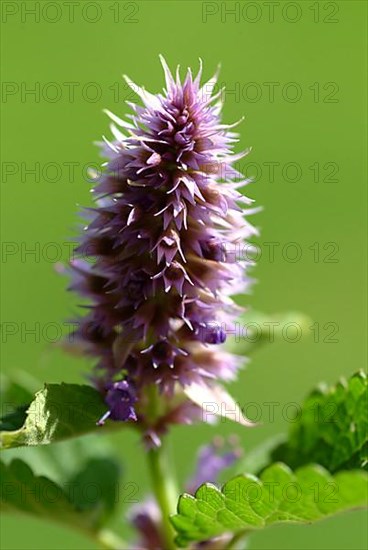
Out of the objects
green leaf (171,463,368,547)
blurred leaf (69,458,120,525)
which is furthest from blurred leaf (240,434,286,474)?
green leaf (171,463,368,547)

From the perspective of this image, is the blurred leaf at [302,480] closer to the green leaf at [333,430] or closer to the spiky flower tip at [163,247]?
the green leaf at [333,430]

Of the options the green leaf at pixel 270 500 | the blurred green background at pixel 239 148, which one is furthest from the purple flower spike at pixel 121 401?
the blurred green background at pixel 239 148

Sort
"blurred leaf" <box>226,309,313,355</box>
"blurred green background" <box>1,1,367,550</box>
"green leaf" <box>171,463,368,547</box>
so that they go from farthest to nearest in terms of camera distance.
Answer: "blurred green background" <box>1,1,367,550</box>
"blurred leaf" <box>226,309,313,355</box>
"green leaf" <box>171,463,368,547</box>

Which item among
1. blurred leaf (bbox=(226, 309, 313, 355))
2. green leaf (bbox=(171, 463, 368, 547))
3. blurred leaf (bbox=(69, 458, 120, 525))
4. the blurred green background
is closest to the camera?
green leaf (bbox=(171, 463, 368, 547))

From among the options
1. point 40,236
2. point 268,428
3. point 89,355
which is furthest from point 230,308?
point 40,236

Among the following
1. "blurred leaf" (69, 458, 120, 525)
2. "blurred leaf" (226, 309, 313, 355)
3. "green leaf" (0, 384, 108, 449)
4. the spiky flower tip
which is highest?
the spiky flower tip

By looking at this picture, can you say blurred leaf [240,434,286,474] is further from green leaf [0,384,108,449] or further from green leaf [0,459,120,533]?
green leaf [0,384,108,449]

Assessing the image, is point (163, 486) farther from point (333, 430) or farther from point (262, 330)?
point (262, 330)
